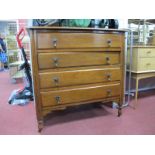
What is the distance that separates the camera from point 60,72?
159 cm

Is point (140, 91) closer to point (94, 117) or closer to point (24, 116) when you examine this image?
point (94, 117)

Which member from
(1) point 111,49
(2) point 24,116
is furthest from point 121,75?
(2) point 24,116

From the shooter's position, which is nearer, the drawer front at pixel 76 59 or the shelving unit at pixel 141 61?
the drawer front at pixel 76 59

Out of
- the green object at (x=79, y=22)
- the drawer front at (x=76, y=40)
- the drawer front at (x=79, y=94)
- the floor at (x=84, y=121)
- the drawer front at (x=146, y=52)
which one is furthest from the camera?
the drawer front at (x=146, y=52)

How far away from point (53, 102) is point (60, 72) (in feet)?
1.03

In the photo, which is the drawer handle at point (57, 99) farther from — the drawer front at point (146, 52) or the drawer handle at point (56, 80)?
the drawer front at point (146, 52)

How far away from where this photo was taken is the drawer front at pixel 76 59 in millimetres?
1521

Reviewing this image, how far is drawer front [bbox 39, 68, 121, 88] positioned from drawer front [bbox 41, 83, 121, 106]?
0.07 metres

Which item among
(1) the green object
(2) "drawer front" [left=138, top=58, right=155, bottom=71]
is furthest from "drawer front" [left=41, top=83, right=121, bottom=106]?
(1) the green object

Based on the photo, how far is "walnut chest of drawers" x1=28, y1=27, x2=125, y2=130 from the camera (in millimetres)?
1504

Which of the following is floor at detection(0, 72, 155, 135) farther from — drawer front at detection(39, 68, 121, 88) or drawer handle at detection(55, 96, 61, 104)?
drawer front at detection(39, 68, 121, 88)

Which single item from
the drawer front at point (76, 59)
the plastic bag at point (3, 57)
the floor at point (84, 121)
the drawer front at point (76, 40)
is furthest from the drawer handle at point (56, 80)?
the plastic bag at point (3, 57)

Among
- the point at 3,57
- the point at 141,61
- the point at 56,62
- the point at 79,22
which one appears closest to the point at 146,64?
the point at 141,61

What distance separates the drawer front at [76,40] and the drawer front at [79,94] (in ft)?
1.49
